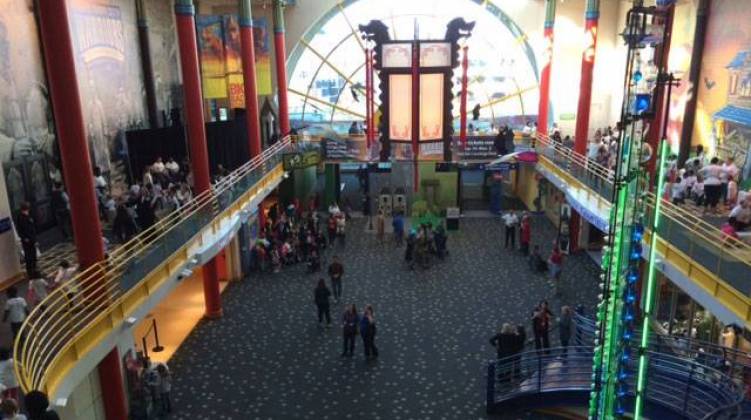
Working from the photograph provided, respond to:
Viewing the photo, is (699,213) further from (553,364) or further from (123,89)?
(123,89)

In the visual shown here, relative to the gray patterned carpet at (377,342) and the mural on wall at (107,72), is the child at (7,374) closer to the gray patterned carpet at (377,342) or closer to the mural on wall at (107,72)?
the gray patterned carpet at (377,342)

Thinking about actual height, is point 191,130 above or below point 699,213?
above

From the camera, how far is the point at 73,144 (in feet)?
32.2

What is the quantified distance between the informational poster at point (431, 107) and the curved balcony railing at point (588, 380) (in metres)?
8.48

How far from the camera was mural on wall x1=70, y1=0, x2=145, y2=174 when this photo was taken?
19.7m

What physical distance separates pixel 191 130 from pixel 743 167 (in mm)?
16303

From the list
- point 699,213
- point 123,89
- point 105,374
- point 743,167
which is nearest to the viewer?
point 105,374

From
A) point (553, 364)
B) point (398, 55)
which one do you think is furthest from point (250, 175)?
point (553, 364)

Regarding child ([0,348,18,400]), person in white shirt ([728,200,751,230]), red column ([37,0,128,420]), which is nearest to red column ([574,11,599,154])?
person in white shirt ([728,200,751,230])

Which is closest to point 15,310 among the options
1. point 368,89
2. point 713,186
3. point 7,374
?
point 7,374

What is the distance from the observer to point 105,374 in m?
10.8

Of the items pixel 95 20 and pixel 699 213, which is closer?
pixel 699 213

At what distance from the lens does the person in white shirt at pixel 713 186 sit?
14555mm

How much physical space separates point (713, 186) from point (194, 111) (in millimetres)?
13169
